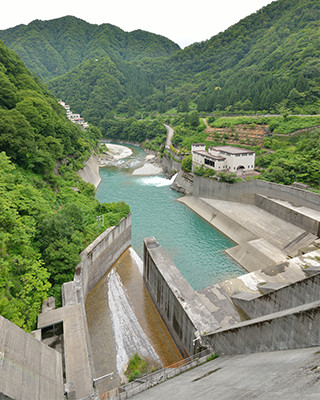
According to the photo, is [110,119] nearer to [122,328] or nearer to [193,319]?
[122,328]

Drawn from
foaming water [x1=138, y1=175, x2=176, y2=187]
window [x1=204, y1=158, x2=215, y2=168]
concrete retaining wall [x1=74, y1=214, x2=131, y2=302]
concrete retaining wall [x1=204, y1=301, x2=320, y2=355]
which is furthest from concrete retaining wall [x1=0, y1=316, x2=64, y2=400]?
foaming water [x1=138, y1=175, x2=176, y2=187]

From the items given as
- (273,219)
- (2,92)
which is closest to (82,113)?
(2,92)

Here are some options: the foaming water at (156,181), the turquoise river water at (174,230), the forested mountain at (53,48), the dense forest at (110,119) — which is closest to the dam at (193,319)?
the turquoise river water at (174,230)

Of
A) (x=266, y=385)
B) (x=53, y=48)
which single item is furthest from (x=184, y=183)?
(x=53, y=48)

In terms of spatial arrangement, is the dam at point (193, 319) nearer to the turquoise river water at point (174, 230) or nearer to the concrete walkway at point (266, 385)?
the concrete walkway at point (266, 385)

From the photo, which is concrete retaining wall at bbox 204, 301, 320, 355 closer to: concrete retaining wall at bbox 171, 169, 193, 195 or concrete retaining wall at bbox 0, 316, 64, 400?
concrete retaining wall at bbox 0, 316, 64, 400

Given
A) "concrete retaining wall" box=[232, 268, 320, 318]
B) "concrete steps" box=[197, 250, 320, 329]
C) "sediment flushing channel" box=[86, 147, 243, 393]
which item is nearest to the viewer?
"concrete retaining wall" box=[232, 268, 320, 318]

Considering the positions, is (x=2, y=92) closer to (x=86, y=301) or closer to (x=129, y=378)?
(x=86, y=301)
